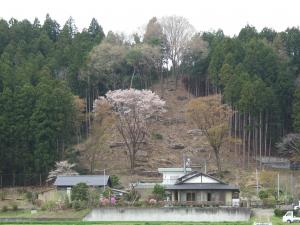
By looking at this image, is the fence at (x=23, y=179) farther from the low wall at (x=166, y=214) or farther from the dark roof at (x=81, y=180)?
the low wall at (x=166, y=214)

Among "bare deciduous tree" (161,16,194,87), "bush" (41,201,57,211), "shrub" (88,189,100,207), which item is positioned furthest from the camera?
"bare deciduous tree" (161,16,194,87)

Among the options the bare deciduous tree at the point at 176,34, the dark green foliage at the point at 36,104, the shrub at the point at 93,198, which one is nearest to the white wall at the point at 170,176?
the shrub at the point at 93,198

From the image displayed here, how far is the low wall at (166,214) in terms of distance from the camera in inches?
1420

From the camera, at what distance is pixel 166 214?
36.6 meters

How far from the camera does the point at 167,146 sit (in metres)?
58.2

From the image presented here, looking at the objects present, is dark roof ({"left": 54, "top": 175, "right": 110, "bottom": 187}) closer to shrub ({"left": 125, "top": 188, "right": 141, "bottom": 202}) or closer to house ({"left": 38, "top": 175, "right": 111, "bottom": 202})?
house ({"left": 38, "top": 175, "right": 111, "bottom": 202})

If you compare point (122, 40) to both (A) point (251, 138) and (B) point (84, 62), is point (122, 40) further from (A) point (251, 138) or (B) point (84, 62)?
(A) point (251, 138)

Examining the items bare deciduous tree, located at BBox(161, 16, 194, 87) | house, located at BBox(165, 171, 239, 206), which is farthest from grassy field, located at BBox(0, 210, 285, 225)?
bare deciduous tree, located at BBox(161, 16, 194, 87)

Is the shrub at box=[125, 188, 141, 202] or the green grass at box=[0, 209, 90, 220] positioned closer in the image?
the green grass at box=[0, 209, 90, 220]

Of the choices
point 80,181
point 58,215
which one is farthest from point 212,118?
point 58,215

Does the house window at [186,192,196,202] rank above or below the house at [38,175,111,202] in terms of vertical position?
below

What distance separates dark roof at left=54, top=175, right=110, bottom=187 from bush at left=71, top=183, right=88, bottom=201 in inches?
104

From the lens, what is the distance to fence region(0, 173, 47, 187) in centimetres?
5062

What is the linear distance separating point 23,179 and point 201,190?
599 inches
